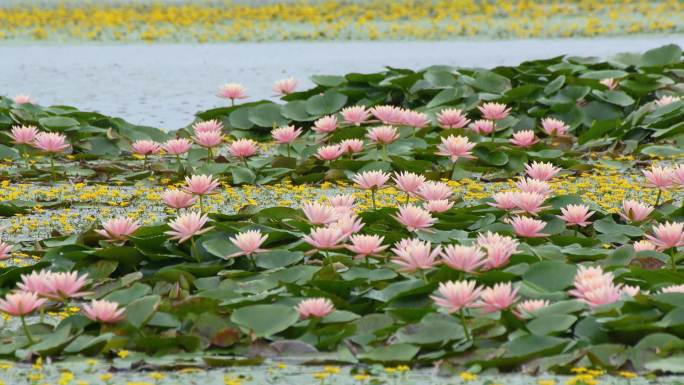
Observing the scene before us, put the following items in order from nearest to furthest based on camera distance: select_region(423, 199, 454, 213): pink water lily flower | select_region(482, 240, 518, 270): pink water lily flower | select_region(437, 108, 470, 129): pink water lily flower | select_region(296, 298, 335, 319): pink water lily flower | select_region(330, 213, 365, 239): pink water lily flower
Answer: select_region(296, 298, 335, 319): pink water lily flower → select_region(482, 240, 518, 270): pink water lily flower → select_region(330, 213, 365, 239): pink water lily flower → select_region(423, 199, 454, 213): pink water lily flower → select_region(437, 108, 470, 129): pink water lily flower

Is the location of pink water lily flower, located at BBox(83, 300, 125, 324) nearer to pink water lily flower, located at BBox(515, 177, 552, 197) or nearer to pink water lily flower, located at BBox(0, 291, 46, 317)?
pink water lily flower, located at BBox(0, 291, 46, 317)

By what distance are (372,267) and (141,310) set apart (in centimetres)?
64

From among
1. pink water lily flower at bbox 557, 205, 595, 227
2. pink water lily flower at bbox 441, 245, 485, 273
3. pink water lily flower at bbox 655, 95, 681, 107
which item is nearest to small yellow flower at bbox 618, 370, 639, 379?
pink water lily flower at bbox 441, 245, 485, 273

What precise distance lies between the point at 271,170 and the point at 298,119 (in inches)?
41.1

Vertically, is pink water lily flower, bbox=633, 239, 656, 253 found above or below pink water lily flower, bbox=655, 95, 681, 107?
below

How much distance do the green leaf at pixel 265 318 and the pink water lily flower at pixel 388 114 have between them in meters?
2.16

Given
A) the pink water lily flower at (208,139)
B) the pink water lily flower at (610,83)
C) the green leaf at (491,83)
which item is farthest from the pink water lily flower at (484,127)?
the pink water lily flower at (208,139)

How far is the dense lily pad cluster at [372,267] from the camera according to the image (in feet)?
8.05

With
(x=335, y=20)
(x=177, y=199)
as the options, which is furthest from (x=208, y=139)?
(x=335, y=20)

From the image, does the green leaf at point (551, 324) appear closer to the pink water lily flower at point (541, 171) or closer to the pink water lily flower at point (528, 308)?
the pink water lily flower at point (528, 308)

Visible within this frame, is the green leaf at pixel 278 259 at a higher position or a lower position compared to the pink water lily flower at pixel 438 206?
lower

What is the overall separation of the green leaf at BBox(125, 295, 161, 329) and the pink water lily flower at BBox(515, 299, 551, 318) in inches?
32.6

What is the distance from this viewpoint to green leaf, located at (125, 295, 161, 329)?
2.57 m

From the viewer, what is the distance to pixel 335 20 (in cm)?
1084
